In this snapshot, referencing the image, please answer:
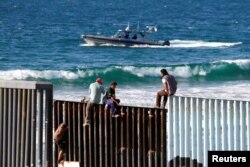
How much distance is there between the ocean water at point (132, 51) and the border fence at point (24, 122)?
19208mm

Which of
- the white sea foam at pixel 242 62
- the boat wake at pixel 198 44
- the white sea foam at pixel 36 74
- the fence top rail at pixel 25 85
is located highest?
the boat wake at pixel 198 44

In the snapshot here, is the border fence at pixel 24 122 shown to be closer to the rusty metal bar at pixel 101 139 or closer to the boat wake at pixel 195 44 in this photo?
the rusty metal bar at pixel 101 139

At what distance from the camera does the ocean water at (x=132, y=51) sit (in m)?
54.0

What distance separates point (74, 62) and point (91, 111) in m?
42.8

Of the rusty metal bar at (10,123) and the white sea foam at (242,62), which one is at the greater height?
the white sea foam at (242,62)

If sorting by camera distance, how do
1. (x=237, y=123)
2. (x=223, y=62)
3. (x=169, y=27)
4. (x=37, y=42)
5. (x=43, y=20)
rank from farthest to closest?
(x=43, y=20) < (x=169, y=27) < (x=37, y=42) < (x=223, y=62) < (x=237, y=123)

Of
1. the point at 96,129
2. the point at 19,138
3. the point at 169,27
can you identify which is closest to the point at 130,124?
the point at 96,129

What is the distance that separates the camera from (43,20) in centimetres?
10475

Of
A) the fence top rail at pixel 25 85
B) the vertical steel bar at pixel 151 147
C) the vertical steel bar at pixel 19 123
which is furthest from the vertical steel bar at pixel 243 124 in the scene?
the vertical steel bar at pixel 19 123

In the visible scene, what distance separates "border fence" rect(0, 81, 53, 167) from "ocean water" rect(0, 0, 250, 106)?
1921 centimetres

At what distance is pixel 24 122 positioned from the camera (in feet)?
75.5

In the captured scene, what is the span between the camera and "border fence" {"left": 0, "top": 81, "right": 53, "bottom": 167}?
75.2 ft

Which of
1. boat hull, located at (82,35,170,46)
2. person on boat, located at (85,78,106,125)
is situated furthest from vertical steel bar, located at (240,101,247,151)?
boat hull, located at (82,35,170,46)

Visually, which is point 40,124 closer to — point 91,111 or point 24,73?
point 91,111
